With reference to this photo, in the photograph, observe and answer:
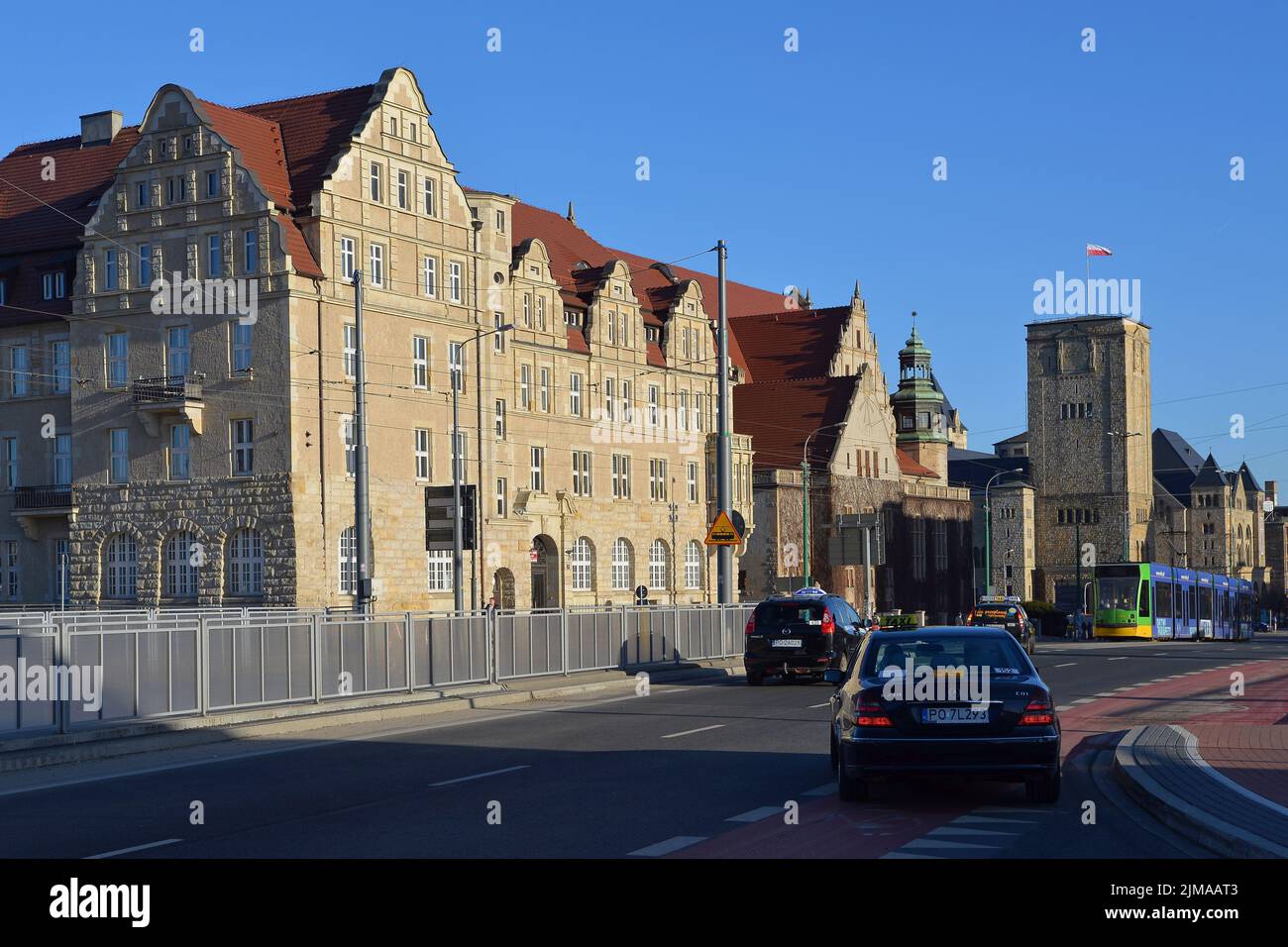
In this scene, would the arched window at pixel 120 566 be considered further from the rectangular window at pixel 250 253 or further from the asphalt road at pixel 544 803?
the asphalt road at pixel 544 803

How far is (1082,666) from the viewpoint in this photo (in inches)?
1593

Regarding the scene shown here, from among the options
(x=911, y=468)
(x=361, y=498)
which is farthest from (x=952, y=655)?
(x=911, y=468)

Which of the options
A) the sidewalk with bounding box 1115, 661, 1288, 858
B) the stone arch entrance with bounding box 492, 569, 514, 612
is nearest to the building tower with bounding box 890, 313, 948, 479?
the stone arch entrance with bounding box 492, 569, 514, 612

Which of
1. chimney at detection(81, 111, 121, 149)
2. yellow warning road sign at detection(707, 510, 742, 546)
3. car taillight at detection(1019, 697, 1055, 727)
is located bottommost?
car taillight at detection(1019, 697, 1055, 727)

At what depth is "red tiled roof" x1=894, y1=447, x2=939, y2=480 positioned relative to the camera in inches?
4067

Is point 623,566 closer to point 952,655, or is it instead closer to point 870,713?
point 952,655

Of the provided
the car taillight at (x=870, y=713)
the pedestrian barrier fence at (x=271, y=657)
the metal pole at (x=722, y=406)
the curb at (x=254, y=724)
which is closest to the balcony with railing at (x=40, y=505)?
the pedestrian barrier fence at (x=271, y=657)

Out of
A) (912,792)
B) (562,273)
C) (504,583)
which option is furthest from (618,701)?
(562,273)

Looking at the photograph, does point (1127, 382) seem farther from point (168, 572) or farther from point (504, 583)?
point (168, 572)

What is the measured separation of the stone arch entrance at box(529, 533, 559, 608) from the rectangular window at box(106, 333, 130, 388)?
19047 millimetres

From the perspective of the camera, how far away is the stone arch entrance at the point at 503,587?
63094mm

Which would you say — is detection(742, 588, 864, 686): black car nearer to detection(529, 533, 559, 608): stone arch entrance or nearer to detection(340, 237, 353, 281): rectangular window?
detection(340, 237, 353, 281): rectangular window

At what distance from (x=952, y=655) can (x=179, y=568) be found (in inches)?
1811
